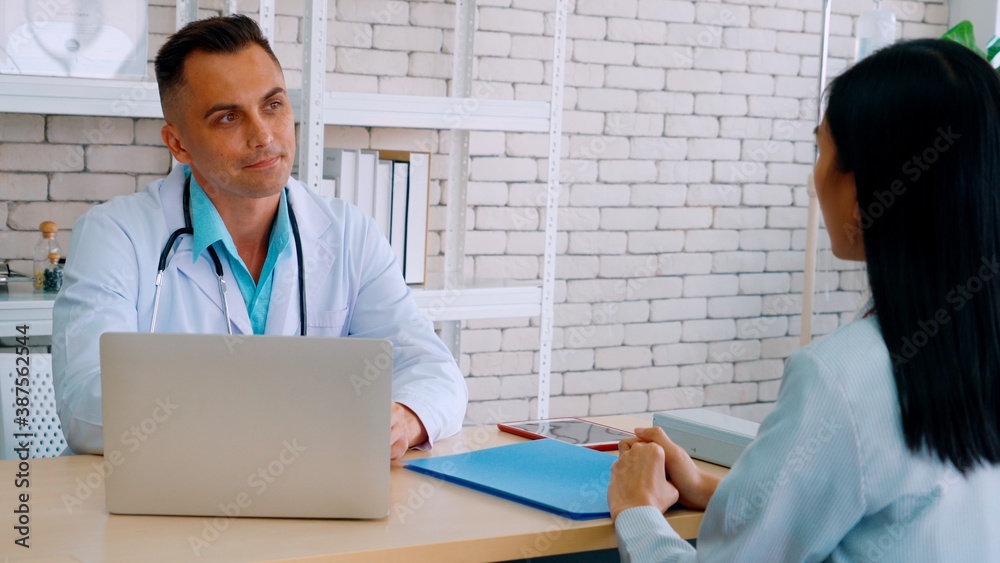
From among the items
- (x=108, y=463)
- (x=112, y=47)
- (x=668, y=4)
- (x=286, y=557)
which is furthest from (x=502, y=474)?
(x=668, y=4)

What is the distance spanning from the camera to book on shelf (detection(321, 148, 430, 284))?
2.78m

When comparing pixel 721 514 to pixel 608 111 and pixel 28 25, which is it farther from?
pixel 608 111

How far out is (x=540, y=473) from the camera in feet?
4.86

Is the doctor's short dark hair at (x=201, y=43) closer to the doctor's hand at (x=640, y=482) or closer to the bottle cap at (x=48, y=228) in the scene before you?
the bottle cap at (x=48, y=228)

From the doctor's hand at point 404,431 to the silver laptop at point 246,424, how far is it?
0.82ft

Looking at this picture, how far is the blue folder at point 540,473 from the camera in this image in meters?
1.36

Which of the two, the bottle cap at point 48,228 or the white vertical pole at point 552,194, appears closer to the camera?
the bottle cap at point 48,228

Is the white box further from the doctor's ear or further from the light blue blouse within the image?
the doctor's ear

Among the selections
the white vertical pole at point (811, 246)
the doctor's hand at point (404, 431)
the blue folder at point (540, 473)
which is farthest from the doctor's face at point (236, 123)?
the white vertical pole at point (811, 246)

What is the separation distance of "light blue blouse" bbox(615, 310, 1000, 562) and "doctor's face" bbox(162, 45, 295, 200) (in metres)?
1.14

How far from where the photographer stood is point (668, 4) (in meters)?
3.70

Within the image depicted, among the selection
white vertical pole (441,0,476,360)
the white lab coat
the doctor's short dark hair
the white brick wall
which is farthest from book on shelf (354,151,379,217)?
the doctor's short dark hair

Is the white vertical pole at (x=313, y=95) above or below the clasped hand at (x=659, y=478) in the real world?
above

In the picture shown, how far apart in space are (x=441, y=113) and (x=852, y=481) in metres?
1.94
